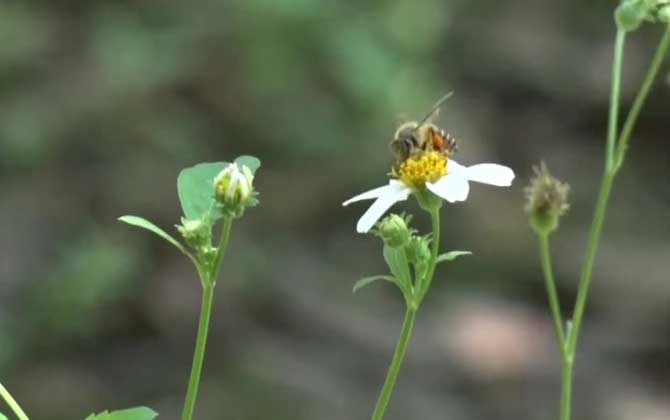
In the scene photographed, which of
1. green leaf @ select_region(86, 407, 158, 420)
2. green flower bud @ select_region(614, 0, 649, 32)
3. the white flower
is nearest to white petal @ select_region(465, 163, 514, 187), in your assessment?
the white flower

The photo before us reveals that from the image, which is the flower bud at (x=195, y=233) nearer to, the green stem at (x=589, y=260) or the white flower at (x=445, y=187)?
the white flower at (x=445, y=187)

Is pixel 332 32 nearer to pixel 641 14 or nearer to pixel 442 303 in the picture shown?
pixel 442 303

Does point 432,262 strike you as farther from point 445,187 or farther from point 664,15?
point 664,15

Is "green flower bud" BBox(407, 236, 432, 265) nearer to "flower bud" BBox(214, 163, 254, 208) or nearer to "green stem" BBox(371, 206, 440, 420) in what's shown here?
"green stem" BBox(371, 206, 440, 420)

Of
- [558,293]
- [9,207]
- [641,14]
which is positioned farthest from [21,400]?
[641,14]

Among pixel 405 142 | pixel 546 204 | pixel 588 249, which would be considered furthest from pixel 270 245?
pixel 588 249

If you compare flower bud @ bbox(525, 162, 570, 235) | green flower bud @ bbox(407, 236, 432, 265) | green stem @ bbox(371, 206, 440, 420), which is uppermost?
flower bud @ bbox(525, 162, 570, 235)

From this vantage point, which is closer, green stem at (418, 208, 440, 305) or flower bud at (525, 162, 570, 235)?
green stem at (418, 208, 440, 305)
